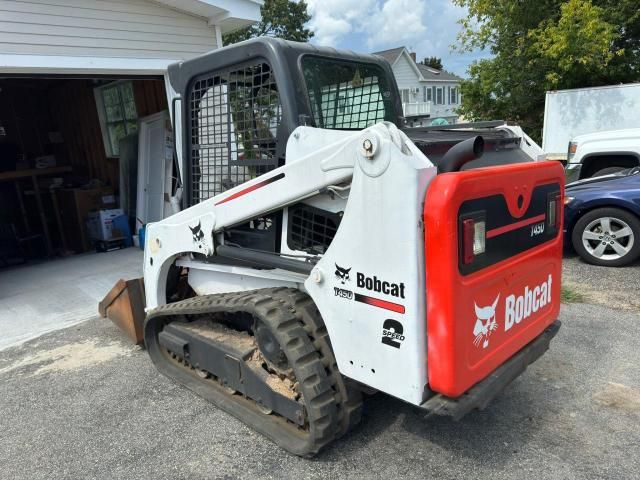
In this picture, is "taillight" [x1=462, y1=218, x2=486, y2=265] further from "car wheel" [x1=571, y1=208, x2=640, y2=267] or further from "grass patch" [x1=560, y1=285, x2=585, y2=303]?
"car wheel" [x1=571, y1=208, x2=640, y2=267]

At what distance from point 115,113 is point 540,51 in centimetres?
1198

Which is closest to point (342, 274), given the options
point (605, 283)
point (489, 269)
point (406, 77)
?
point (489, 269)

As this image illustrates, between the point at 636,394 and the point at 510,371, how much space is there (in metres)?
1.46

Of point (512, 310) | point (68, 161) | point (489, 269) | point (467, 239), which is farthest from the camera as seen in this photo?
point (68, 161)

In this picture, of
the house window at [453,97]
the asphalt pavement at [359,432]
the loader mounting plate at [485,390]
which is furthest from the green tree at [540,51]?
the house window at [453,97]

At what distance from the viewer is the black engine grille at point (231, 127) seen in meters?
2.90

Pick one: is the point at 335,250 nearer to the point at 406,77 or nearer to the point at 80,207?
the point at 80,207

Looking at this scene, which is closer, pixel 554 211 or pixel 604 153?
pixel 554 211

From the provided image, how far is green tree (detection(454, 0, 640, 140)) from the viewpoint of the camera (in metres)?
13.6

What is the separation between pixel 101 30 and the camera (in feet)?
20.9

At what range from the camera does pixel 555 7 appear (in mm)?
14945

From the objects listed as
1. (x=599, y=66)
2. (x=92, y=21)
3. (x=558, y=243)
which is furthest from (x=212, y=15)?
(x=599, y=66)

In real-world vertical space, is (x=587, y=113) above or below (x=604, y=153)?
above

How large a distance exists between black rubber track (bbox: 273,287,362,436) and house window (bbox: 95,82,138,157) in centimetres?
757
